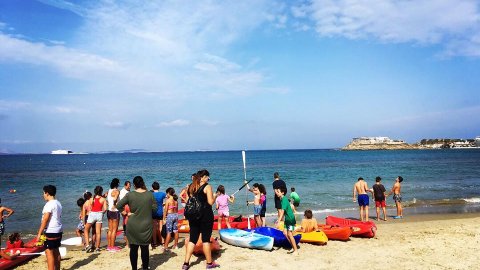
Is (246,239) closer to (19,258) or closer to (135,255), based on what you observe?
(135,255)

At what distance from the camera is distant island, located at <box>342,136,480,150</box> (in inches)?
6265

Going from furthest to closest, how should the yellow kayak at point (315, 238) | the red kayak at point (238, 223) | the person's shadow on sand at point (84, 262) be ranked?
1. the red kayak at point (238, 223)
2. the yellow kayak at point (315, 238)
3. the person's shadow on sand at point (84, 262)

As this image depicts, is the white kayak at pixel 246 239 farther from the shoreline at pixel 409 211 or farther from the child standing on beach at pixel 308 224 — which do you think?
the shoreline at pixel 409 211

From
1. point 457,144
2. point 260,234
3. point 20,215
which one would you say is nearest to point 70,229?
point 20,215

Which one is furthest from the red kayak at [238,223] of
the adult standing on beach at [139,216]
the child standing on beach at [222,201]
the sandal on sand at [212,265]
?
the adult standing on beach at [139,216]

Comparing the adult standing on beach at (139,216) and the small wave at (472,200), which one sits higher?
the adult standing on beach at (139,216)

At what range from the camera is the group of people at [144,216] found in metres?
6.52

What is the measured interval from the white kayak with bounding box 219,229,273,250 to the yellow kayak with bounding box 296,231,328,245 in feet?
4.21

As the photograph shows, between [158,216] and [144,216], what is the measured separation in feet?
8.65

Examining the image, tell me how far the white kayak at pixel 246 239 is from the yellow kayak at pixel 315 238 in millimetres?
1283

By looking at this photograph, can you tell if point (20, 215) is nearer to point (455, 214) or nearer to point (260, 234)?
point (260, 234)

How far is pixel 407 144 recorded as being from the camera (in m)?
162

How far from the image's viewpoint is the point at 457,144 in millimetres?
157500

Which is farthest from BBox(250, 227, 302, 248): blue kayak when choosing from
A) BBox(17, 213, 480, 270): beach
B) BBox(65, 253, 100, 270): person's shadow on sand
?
BBox(65, 253, 100, 270): person's shadow on sand
